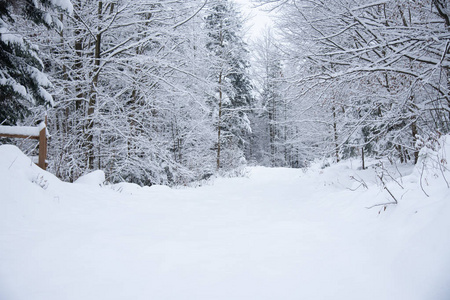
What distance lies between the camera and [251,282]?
5.29ft

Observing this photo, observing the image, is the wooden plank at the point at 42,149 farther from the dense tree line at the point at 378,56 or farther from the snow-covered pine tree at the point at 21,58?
the dense tree line at the point at 378,56

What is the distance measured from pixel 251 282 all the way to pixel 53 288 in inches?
49.2

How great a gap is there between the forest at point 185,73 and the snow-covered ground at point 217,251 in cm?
191

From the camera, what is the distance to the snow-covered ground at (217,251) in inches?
58.2

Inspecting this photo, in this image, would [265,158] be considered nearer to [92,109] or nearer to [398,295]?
[92,109]

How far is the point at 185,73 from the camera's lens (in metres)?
7.34

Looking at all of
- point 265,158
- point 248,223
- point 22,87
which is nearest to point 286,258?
point 248,223

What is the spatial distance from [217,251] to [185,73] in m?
6.32

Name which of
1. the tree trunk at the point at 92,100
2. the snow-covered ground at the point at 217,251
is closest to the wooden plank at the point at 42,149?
the snow-covered ground at the point at 217,251

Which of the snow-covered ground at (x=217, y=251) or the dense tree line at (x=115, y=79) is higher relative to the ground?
the dense tree line at (x=115, y=79)

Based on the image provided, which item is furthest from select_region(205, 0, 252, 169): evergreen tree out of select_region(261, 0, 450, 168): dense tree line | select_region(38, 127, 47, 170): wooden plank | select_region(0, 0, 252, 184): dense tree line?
select_region(38, 127, 47, 170): wooden plank

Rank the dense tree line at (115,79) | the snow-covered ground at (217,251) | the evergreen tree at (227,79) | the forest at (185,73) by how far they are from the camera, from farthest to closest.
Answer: the evergreen tree at (227,79) < the dense tree line at (115,79) < the forest at (185,73) < the snow-covered ground at (217,251)

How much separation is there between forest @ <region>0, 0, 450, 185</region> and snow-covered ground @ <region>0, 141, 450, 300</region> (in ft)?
6.27

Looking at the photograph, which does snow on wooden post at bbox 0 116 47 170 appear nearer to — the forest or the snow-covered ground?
the forest
